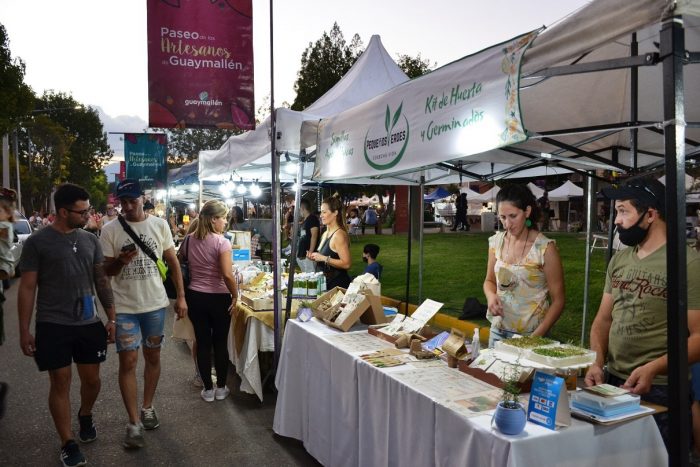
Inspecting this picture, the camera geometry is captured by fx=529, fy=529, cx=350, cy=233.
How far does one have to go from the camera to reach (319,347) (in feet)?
12.3

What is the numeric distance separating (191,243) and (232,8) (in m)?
2.21

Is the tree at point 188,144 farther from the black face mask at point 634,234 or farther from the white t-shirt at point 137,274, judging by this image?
the black face mask at point 634,234

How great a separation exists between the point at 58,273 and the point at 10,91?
878 inches

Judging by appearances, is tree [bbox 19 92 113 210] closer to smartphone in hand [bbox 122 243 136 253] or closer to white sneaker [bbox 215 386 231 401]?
white sneaker [bbox 215 386 231 401]

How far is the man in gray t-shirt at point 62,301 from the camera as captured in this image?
356 centimetres

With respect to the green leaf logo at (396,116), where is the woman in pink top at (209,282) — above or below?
below

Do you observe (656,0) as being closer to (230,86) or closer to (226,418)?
(230,86)

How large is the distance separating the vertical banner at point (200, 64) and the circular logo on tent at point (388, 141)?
174cm

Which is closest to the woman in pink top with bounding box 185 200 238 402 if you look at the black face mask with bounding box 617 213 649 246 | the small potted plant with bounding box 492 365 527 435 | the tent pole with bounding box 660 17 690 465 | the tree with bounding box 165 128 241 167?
the small potted plant with bounding box 492 365 527 435

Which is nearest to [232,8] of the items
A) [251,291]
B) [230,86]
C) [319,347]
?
[230,86]

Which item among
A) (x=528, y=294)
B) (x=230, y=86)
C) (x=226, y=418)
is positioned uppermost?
(x=230, y=86)

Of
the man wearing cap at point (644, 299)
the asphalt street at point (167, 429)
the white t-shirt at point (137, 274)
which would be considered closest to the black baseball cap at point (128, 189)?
the white t-shirt at point (137, 274)

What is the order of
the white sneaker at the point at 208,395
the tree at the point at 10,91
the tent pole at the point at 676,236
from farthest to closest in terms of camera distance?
the tree at the point at 10,91 < the white sneaker at the point at 208,395 < the tent pole at the point at 676,236

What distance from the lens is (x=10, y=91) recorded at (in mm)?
21516
